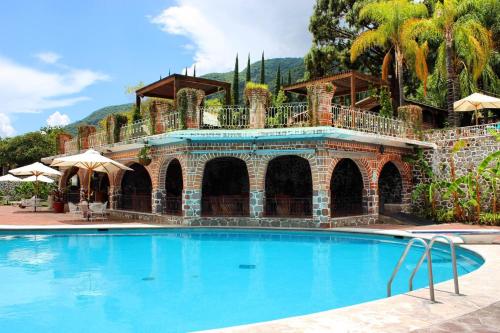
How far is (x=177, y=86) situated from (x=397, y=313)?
16.2 metres

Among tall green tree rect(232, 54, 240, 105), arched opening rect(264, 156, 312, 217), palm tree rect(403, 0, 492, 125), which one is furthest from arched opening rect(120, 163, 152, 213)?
palm tree rect(403, 0, 492, 125)

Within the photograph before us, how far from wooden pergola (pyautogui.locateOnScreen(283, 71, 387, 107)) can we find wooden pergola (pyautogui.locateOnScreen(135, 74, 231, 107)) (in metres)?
3.37

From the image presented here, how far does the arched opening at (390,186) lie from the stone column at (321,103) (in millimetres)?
6971

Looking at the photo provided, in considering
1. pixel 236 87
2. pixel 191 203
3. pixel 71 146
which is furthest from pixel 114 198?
pixel 236 87

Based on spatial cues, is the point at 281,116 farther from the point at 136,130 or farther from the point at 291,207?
the point at 136,130

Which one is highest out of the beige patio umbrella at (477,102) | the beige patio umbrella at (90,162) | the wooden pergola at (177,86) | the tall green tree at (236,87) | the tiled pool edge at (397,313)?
the tall green tree at (236,87)

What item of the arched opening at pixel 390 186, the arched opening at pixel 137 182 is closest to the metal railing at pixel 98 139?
the arched opening at pixel 137 182

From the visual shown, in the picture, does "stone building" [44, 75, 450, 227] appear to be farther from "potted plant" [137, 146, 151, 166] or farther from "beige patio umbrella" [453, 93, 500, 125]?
"beige patio umbrella" [453, 93, 500, 125]

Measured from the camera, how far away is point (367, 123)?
17484 mm

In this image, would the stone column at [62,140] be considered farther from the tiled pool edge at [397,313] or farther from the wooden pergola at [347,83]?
the tiled pool edge at [397,313]

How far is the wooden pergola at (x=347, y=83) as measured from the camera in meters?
19.2

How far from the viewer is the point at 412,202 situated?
2005 cm

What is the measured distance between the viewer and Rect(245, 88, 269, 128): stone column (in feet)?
54.2

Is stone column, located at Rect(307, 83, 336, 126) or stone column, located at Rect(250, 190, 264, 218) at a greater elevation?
stone column, located at Rect(307, 83, 336, 126)
